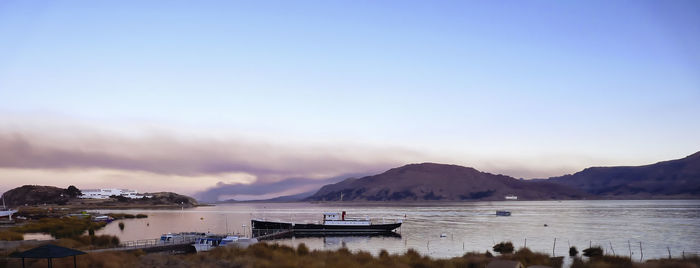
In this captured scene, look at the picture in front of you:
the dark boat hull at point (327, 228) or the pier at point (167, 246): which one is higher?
the pier at point (167, 246)

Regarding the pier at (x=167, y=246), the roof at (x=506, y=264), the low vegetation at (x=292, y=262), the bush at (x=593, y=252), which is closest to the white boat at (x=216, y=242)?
the pier at (x=167, y=246)

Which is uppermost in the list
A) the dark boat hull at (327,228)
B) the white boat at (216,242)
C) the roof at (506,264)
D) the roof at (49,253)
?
the roof at (49,253)

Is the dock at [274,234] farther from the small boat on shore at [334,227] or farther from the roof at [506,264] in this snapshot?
the roof at [506,264]

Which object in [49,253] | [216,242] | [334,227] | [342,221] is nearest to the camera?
[49,253]

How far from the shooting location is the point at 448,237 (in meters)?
77.1

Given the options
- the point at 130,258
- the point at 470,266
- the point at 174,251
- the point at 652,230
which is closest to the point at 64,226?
the point at 174,251

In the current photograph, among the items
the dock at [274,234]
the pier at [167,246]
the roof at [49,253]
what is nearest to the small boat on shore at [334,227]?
the dock at [274,234]

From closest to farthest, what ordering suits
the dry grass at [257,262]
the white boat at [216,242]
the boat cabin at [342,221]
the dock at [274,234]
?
the dry grass at [257,262]
the white boat at [216,242]
the dock at [274,234]
the boat cabin at [342,221]

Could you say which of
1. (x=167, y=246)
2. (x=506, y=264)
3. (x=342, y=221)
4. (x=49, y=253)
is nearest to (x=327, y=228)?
(x=342, y=221)

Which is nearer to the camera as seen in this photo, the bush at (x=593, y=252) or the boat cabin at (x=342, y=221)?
the bush at (x=593, y=252)

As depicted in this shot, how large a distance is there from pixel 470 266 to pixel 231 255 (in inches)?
706

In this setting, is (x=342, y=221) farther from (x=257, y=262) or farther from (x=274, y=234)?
(x=257, y=262)

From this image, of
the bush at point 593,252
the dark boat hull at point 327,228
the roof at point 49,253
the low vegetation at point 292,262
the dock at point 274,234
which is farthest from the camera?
the dark boat hull at point 327,228

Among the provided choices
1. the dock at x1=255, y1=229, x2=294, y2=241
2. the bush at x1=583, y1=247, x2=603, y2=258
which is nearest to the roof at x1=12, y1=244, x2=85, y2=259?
the bush at x1=583, y1=247, x2=603, y2=258
